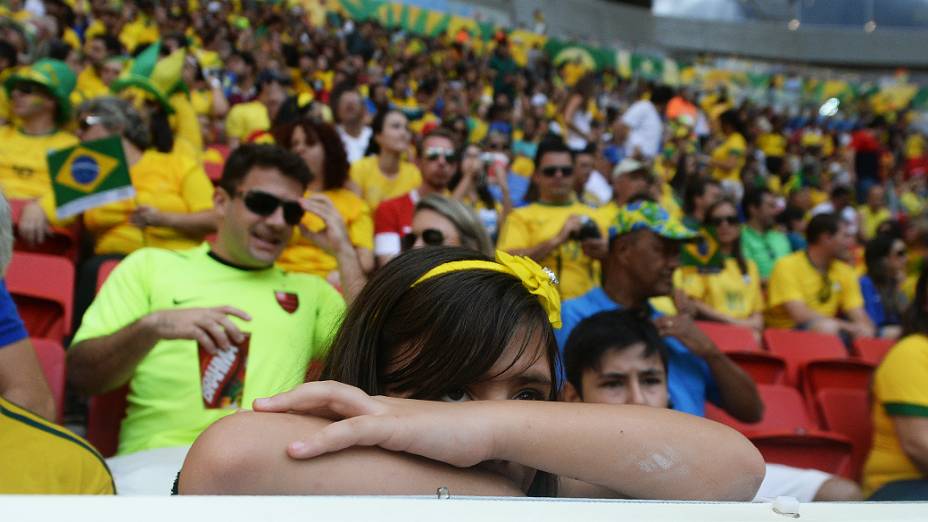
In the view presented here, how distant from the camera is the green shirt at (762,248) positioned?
6586 millimetres

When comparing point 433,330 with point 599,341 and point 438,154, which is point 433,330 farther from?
point 438,154

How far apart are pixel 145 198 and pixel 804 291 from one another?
154 inches

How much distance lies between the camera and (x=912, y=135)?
20344 millimetres

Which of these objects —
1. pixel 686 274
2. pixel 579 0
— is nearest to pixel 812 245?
pixel 686 274

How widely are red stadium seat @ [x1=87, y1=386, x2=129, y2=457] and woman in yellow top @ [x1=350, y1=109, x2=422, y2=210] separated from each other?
8.34 ft

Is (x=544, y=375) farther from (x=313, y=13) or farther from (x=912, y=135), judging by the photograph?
(x=912, y=135)

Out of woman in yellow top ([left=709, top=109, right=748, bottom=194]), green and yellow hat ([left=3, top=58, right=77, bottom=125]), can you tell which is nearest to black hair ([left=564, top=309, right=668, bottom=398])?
green and yellow hat ([left=3, top=58, right=77, bottom=125])

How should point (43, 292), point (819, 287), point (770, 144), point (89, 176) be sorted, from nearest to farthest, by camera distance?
point (43, 292)
point (89, 176)
point (819, 287)
point (770, 144)

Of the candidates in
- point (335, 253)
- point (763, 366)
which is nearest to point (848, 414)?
point (763, 366)

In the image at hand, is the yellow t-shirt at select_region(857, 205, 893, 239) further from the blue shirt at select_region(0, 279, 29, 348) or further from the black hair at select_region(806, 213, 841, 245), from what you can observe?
the blue shirt at select_region(0, 279, 29, 348)

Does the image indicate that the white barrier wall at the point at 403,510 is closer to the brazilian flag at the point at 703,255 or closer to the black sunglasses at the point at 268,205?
→ the black sunglasses at the point at 268,205

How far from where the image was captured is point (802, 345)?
4.49 metres

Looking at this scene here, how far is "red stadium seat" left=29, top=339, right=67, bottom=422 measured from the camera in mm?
2244

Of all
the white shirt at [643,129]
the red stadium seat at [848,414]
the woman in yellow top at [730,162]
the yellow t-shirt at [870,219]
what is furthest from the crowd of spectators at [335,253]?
the yellow t-shirt at [870,219]
